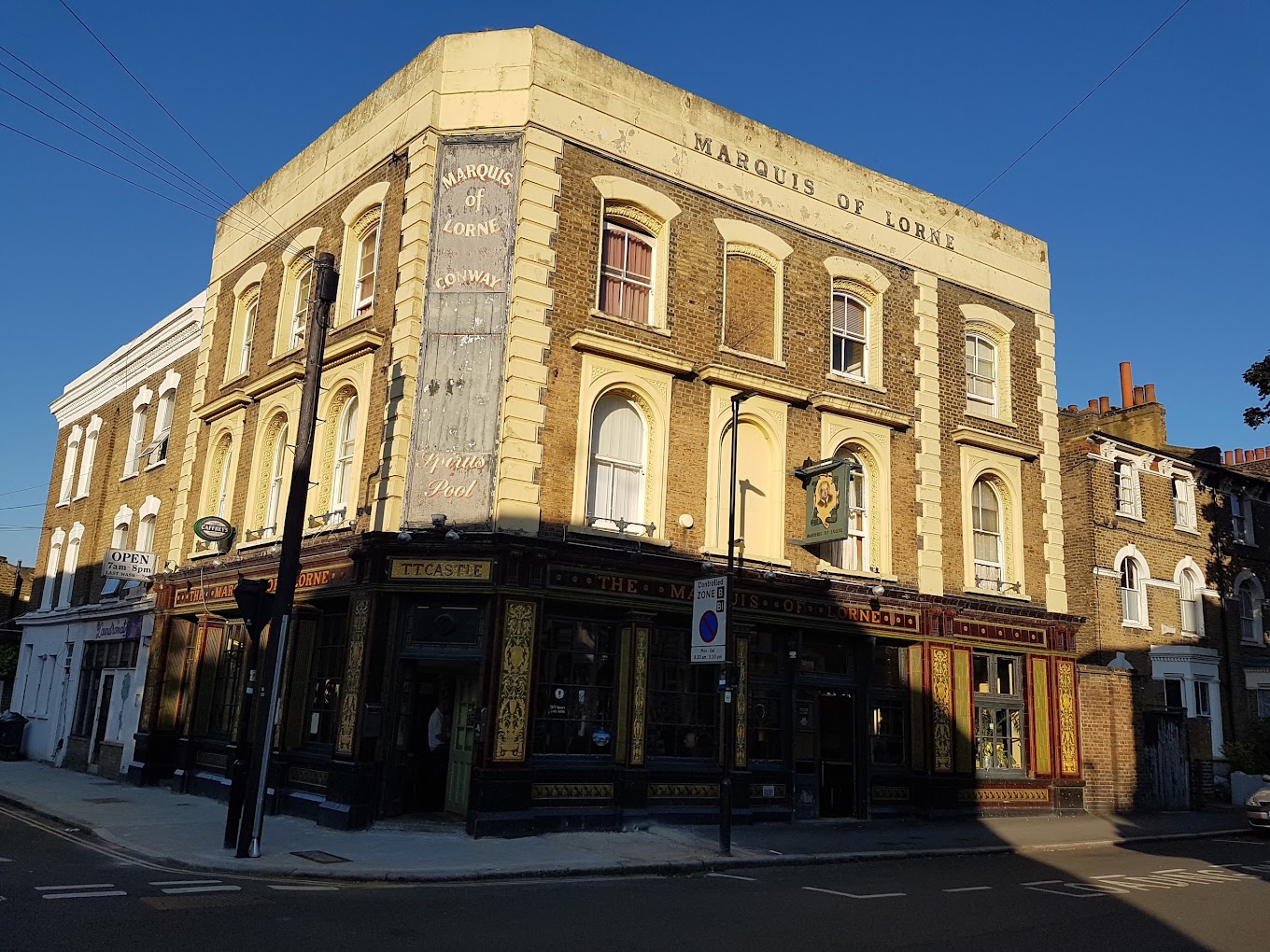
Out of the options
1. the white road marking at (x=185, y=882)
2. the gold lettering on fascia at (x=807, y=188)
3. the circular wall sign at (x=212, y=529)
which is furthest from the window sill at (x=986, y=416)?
the white road marking at (x=185, y=882)

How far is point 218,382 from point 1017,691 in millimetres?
18642

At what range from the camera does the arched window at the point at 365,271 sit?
19.2 m

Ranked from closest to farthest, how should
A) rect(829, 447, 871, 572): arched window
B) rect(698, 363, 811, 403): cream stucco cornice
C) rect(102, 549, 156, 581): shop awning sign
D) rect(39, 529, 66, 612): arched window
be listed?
rect(698, 363, 811, 403): cream stucco cornice
rect(829, 447, 871, 572): arched window
rect(102, 549, 156, 581): shop awning sign
rect(39, 529, 66, 612): arched window

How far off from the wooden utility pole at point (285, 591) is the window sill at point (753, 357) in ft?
25.1

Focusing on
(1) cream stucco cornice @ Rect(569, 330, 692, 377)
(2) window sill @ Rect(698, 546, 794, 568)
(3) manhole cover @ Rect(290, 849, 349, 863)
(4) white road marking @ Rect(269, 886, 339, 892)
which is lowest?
(4) white road marking @ Rect(269, 886, 339, 892)

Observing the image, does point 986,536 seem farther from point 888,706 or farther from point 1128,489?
point 1128,489

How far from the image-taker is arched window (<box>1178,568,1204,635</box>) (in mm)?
28734

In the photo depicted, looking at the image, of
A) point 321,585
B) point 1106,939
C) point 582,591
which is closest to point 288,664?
point 321,585

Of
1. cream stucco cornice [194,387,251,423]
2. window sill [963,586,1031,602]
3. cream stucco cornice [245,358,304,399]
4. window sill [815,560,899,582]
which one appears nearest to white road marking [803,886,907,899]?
window sill [815,560,899,582]

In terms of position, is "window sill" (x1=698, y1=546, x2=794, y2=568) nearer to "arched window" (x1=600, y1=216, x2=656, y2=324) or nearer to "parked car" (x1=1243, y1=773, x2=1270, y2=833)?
"arched window" (x1=600, y1=216, x2=656, y2=324)

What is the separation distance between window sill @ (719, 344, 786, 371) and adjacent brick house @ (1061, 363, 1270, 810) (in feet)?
35.4

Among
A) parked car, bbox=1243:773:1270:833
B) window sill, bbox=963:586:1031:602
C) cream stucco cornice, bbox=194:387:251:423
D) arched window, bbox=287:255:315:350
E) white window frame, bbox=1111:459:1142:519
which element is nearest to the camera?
parked car, bbox=1243:773:1270:833

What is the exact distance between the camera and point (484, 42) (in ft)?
58.7

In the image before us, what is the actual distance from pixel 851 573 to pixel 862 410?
3202 millimetres
